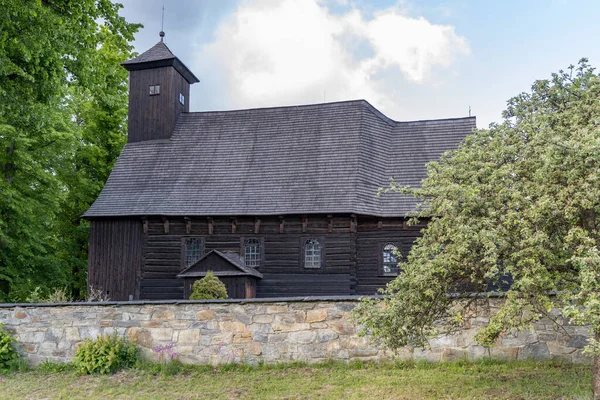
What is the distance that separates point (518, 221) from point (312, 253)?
12789 millimetres

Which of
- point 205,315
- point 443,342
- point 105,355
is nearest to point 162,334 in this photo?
point 205,315

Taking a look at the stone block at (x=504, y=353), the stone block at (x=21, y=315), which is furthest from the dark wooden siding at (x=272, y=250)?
the stone block at (x=504, y=353)

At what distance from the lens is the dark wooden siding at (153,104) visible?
23.6 m

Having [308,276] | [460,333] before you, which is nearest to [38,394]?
[460,333]

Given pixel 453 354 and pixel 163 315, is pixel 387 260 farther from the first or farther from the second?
pixel 163 315

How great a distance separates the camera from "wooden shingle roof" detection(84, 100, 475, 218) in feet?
64.0

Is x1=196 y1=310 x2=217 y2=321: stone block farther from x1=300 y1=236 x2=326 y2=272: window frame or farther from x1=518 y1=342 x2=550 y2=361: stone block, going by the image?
x1=300 y1=236 x2=326 y2=272: window frame

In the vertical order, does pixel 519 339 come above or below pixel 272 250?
below

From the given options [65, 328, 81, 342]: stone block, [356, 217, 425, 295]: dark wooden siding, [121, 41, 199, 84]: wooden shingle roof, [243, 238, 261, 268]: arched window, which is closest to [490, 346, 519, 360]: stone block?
[65, 328, 81, 342]: stone block

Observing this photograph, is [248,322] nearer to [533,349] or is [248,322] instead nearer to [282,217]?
[533,349]

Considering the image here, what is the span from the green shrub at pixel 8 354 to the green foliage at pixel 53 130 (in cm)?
510

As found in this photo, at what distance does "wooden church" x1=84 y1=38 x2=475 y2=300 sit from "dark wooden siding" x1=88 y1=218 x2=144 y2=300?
0.11 ft

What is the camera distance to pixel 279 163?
21266mm

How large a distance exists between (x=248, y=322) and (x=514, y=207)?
5.04m
